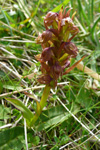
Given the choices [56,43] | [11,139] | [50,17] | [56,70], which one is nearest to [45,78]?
[56,70]

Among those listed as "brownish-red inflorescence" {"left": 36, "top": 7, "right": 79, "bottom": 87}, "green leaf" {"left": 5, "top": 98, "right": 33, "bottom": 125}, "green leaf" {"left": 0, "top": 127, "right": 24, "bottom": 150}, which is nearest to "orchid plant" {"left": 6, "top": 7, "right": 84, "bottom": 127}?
"brownish-red inflorescence" {"left": 36, "top": 7, "right": 79, "bottom": 87}

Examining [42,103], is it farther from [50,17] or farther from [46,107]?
[50,17]

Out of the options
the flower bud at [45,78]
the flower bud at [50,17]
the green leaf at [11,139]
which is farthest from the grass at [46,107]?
the flower bud at [50,17]

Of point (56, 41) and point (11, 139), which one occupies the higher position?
point (56, 41)

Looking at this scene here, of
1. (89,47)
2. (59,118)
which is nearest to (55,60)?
(59,118)

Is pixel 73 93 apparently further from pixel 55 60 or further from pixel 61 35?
pixel 61 35

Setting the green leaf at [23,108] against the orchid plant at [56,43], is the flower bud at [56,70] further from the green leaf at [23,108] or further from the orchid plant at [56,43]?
the green leaf at [23,108]
